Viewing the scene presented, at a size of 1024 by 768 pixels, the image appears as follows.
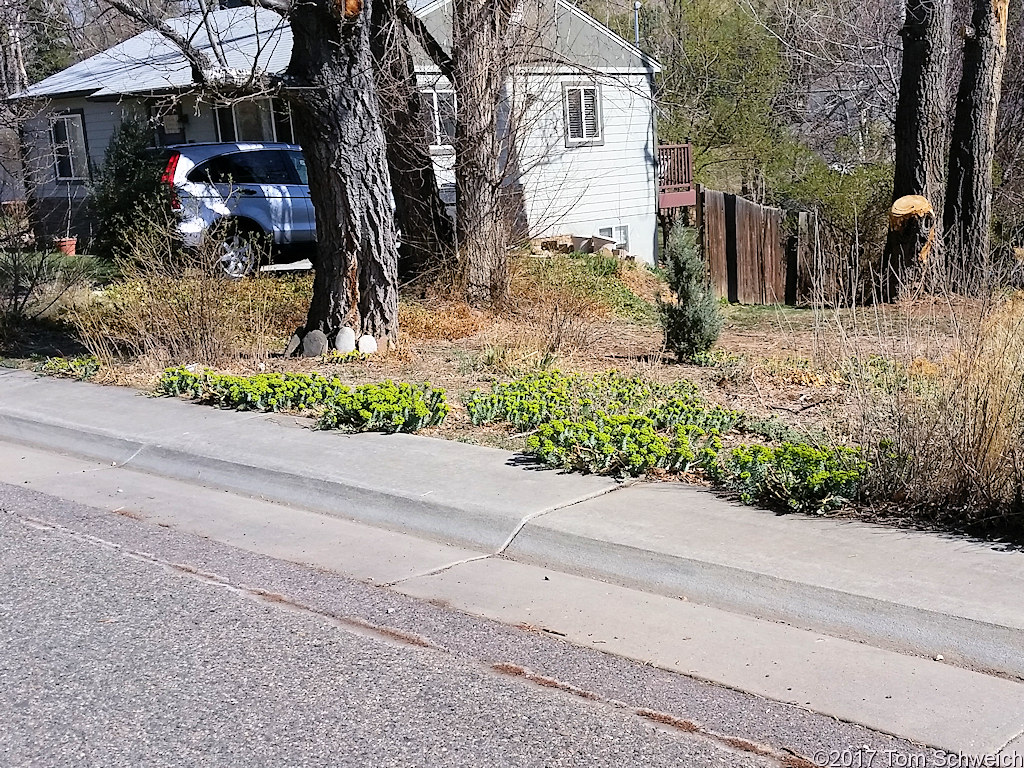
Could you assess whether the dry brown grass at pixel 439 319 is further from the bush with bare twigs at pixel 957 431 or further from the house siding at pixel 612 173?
the house siding at pixel 612 173

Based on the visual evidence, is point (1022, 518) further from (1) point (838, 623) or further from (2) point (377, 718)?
(2) point (377, 718)

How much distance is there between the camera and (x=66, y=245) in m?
21.0

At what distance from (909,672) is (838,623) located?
17.6 inches

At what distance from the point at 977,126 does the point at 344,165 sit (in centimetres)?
967

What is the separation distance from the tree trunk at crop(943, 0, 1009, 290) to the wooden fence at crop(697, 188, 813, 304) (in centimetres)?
332

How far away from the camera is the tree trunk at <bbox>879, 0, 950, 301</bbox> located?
615 inches

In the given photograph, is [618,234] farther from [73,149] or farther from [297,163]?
[73,149]

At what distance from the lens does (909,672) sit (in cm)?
436

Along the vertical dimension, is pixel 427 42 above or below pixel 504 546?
above

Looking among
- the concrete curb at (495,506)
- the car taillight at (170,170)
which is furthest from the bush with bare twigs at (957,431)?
the car taillight at (170,170)

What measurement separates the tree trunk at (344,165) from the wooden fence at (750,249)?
30.6 feet

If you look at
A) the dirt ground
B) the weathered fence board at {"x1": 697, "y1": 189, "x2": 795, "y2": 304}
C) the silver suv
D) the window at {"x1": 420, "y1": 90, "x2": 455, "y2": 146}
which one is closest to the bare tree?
the dirt ground

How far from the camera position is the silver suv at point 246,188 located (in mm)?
16484

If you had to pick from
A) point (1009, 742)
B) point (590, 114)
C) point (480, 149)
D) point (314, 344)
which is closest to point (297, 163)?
point (480, 149)
